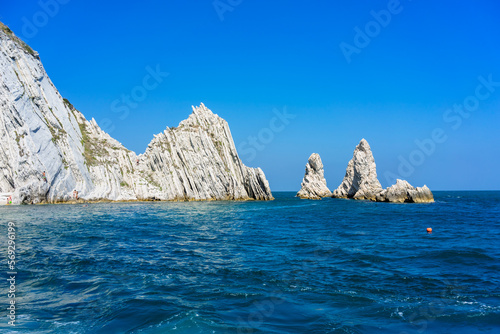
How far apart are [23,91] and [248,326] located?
7257 centimetres

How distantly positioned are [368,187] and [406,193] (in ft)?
109

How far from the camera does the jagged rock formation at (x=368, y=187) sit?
3403 inches

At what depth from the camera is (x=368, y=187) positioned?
119938 millimetres

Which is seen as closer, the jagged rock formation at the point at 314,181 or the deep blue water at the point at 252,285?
the deep blue water at the point at 252,285

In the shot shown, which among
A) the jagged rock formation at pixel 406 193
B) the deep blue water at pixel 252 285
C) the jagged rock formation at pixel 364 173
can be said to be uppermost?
the jagged rock formation at pixel 364 173

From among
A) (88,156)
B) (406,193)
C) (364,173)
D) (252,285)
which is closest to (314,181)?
(364,173)

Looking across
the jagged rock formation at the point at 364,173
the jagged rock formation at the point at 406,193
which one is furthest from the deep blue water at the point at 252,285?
the jagged rock formation at the point at 364,173

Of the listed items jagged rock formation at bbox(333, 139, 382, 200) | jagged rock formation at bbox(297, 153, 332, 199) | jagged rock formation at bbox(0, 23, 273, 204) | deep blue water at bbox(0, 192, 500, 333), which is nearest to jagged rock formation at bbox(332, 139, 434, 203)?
jagged rock formation at bbox(333, 139, 382, 200)

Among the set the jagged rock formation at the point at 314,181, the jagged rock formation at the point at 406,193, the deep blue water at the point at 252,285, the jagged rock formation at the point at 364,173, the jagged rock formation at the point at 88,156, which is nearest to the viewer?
the deep blue water at the point at 252,285

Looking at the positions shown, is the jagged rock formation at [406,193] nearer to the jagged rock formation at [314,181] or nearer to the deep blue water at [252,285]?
the jagged rock formation at [314,181]

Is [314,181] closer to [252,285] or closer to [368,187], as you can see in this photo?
[368,187]

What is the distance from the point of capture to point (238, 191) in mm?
99250

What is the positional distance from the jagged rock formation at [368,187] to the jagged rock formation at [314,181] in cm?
655

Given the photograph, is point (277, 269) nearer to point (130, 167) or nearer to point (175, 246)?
point (175, 246)
